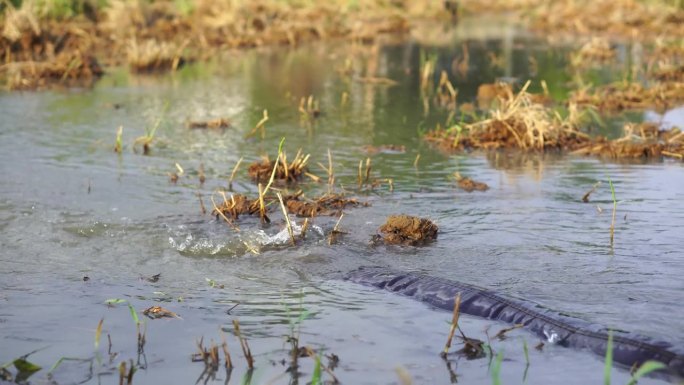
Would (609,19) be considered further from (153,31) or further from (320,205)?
(320,205)

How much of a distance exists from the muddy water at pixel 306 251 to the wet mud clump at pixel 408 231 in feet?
0.37

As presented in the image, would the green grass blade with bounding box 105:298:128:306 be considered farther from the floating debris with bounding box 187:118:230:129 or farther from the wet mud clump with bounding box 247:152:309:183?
the floating debris with bounding box 187:118:230:129

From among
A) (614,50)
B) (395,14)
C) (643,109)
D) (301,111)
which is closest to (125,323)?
(301,111)

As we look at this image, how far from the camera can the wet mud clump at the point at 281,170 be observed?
9.04 m

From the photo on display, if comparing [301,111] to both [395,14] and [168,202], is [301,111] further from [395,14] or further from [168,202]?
[395,14]

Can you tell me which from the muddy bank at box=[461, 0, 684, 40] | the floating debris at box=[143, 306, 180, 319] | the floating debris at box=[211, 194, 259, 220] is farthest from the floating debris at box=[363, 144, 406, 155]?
the muddy bank at box=[461, 0, 684, 40]

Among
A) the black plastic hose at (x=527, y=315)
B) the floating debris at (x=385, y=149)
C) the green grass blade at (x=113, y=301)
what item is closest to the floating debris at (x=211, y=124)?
the floating debris at (x=385, y=149)

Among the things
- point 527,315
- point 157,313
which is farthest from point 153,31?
point 527,315

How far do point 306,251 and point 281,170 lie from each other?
2.34 meters

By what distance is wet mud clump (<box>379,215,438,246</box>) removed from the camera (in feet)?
22.9

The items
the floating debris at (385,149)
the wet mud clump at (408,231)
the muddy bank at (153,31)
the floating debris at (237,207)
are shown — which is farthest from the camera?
the muddy bank at (153,31)

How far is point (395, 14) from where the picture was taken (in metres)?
28.6

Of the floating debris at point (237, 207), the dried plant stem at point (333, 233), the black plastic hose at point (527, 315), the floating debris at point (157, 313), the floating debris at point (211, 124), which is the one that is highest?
A: the floating debris at point (211, 124)

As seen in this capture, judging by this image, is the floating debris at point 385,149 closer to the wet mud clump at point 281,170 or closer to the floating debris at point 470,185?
the wet mud clump at point 281,170
